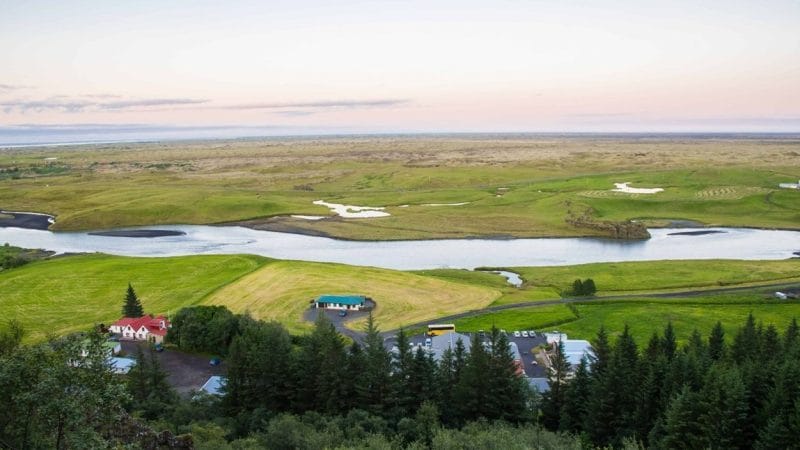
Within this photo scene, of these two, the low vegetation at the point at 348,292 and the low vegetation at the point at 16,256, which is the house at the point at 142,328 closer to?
the low vegetation at the point at 348,292

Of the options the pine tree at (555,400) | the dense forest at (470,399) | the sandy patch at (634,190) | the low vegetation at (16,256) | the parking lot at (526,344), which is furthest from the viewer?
the sandy patch at (634,190)

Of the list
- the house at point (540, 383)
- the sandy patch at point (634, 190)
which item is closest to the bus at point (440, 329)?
the house at point (540, 383)

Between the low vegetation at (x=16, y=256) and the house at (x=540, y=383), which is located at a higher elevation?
the low vegetation at (x=16, y=256)

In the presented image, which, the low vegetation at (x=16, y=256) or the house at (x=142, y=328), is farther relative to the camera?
the low vegetation at (x=16, y=256)

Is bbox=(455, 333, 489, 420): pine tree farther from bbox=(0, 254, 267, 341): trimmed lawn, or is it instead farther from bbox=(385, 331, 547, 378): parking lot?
bbox=(0, 254, 267, 341): trimmed lawn

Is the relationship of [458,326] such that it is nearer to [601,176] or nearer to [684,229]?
[684,229]

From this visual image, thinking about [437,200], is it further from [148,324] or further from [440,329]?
[148,324]

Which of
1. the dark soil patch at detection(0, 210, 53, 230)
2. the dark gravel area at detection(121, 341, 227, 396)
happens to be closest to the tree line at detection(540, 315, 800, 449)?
the dark gravel area at detection(121, 341, 227, 396)

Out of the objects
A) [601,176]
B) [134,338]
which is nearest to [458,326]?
[134,338]
